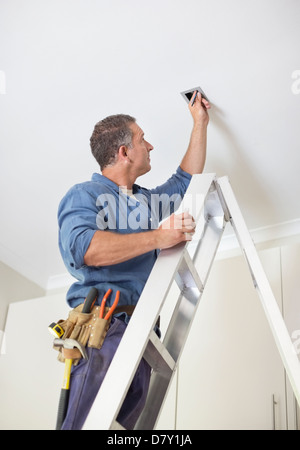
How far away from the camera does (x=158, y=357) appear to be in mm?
1230

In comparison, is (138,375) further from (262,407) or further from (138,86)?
(138,86)

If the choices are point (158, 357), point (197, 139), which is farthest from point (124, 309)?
point (197, 139)

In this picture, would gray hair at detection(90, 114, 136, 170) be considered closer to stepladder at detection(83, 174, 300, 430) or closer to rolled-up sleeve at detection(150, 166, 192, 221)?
rolled-up sleeve at detection(150, 166, 192, 221)

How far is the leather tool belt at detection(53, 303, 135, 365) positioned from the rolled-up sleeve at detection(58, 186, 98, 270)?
132 mm

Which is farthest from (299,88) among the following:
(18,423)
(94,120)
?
(18,423)

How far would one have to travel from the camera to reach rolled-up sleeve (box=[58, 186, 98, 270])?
1281 mm

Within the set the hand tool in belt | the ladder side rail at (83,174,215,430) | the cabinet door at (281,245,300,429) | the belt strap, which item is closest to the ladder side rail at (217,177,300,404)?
the ladder side rail at (83,174,215,430)

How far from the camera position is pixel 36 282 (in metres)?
3.27

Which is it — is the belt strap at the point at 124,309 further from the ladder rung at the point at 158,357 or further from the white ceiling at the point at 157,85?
the white ceiling at the point at 157,85

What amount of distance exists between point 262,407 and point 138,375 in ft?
2.98

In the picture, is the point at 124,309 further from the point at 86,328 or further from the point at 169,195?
the point at 169,195

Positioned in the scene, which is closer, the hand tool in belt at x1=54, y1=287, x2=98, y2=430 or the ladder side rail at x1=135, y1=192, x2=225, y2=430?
the hand tool in belt at x1=54, y1=287, x2=98, y2=430
